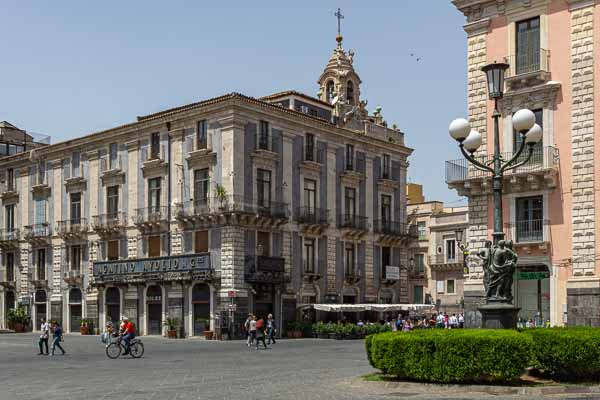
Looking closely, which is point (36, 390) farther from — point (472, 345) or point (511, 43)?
point (511, 43)

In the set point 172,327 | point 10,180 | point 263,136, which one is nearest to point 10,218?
point 10,180

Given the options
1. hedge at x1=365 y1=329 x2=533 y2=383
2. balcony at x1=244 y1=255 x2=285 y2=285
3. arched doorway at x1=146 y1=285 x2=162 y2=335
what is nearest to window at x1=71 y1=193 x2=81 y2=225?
arched doorway at x1=146 y1=285 x2=162 y2=335

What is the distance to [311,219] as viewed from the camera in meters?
53.8

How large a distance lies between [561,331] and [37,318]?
167 feet

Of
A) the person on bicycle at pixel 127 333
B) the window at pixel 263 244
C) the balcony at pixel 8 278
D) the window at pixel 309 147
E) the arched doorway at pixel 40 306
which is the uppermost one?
the window at pixel 309 147

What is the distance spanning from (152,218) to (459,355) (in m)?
38.4

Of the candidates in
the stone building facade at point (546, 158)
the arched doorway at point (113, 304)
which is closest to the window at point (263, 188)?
the arched doorway at point (113, 304)

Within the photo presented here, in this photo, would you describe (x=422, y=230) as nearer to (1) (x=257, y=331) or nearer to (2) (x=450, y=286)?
(2) (x=450, y=286)

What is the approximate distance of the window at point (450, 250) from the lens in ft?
231

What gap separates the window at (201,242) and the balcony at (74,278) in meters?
11.9

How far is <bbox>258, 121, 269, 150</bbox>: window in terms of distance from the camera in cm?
5106

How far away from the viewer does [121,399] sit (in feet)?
56.6

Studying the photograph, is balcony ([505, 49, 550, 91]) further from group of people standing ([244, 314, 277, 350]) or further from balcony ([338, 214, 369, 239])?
balcony ([338, 214, 369, 239])

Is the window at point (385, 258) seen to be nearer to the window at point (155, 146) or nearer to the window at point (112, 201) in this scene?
the window at point (155, 146)
